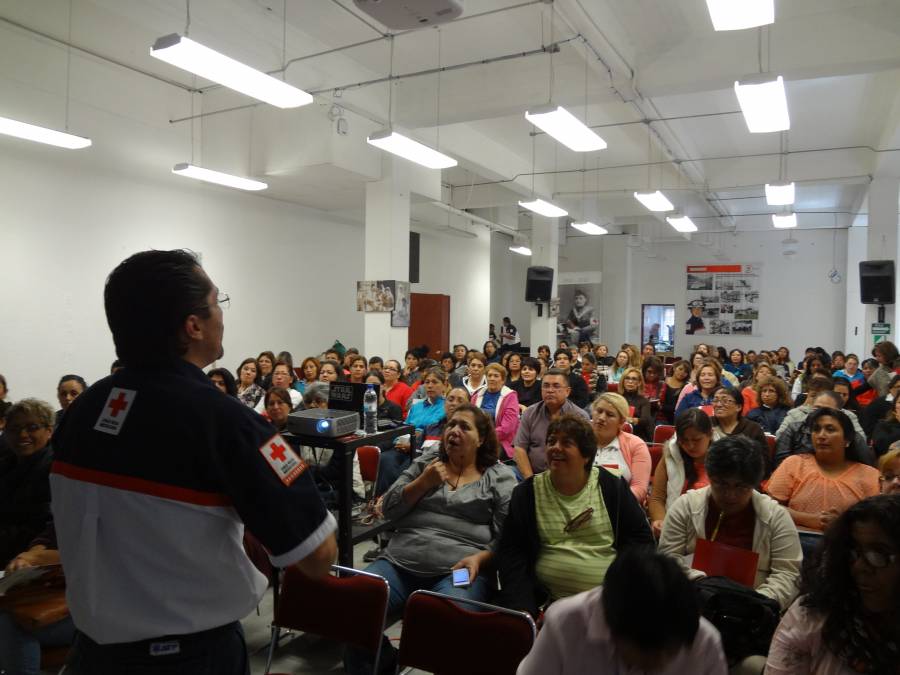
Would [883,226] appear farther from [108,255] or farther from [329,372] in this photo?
[108,255]

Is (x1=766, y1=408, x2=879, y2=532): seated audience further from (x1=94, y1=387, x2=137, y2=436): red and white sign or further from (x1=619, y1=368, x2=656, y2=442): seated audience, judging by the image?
(x1=94, y1=387, x2=137, y2=436): red and white sign

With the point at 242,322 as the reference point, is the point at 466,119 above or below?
above

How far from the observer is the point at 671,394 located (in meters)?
6.36

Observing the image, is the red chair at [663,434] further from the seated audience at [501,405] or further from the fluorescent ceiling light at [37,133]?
the fluorescent ceiling light at [37,133]

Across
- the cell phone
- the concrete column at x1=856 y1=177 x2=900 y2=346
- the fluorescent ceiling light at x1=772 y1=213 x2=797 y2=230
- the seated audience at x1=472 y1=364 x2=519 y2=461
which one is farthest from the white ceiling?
the cell phone

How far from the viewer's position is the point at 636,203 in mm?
13336

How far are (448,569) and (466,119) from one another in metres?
6.26

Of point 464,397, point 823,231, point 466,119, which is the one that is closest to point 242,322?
point 466,119

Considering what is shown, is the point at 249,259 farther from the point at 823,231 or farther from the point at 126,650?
the point at 823,231

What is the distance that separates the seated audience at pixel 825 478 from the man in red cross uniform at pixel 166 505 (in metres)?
2.98

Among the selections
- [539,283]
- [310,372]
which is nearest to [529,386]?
[310,372]

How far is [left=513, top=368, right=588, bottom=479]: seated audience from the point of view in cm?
435

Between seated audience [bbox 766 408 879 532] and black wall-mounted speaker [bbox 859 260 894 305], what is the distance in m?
7.49

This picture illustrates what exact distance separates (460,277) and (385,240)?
6.60 m
